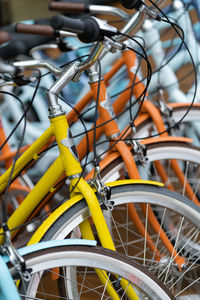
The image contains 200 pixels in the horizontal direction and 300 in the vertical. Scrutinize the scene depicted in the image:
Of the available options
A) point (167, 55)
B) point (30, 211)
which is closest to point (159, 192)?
point (30, 211)

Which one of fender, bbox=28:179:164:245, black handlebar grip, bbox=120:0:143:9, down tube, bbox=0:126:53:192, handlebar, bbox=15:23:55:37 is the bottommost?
fender, bbox=28:179:164:245

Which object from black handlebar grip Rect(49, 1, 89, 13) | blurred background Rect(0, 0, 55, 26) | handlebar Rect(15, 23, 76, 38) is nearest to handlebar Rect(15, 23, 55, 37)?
handlebar Rect(15, 23, 76, 38)

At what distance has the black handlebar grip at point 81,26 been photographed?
1.13 m

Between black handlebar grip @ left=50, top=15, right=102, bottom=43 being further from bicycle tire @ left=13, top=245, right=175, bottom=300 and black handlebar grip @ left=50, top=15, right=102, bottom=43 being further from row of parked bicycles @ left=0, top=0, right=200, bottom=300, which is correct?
bicycle tire @ left=13, top=245, right=175, bottom=300

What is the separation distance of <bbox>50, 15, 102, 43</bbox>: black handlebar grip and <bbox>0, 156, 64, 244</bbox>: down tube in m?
0.49

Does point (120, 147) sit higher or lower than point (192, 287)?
higher

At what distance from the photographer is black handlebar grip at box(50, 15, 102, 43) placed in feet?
3.71

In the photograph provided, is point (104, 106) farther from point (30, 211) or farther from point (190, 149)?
point (30, 211)

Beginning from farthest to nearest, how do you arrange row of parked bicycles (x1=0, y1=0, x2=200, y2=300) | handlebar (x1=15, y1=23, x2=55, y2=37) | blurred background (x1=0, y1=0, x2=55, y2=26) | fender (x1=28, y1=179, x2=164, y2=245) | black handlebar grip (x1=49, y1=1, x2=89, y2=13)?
blurred background (x1=0, y1=0, x2=55, y2=26), black handlebar grip (x1=49, y1=1, x2=89, y2=13), handlebar (x1=15, y1=23, x2=55, y2=37), fender (x1=28, y1=179, x2=164, y2=245), row of parked bicycles (x1=0, y1=0, x2=200, y2=300)

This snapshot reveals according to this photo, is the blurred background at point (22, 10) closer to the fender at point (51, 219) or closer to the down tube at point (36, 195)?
the down tube at point (36, 195)

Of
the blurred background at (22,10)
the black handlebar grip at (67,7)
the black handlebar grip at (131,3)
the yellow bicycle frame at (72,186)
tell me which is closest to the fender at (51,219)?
the yellow bicycle frame at (72,186)

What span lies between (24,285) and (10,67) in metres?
0.78

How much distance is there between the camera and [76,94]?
2.02 m

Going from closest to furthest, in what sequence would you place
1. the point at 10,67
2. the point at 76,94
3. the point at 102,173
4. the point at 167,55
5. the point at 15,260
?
the point at 15,260
the point at 10,67
the point at 102,173
the point at 76,94
the point at 167,55
